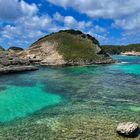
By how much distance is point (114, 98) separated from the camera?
49.5 m

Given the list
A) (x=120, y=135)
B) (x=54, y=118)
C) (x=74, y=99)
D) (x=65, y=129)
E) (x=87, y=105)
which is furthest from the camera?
(x=74, y=99)

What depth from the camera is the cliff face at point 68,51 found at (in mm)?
139625

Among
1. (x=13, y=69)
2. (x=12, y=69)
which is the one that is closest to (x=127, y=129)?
(x=12, y=69)

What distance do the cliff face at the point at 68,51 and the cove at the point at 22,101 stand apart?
75.8m

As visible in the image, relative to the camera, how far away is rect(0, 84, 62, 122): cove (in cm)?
4060

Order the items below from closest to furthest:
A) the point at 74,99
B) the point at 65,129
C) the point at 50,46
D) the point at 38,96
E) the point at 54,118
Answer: the point at 65,129, the point at 54,118, the point at 74,99, the point at 38,96, the point at 50,46

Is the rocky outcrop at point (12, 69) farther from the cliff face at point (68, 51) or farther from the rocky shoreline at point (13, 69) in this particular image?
the cliff face at point (68, 51)

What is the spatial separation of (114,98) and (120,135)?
66.9 feet

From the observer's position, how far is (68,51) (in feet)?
480

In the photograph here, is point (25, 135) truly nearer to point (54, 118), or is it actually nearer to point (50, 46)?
point (54, 118)

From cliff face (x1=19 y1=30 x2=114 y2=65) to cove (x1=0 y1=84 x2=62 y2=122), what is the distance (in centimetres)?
7583

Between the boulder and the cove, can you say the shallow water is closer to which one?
the cove

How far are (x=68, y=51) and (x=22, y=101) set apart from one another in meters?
98.7

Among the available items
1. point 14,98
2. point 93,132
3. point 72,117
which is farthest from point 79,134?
point 14,98
